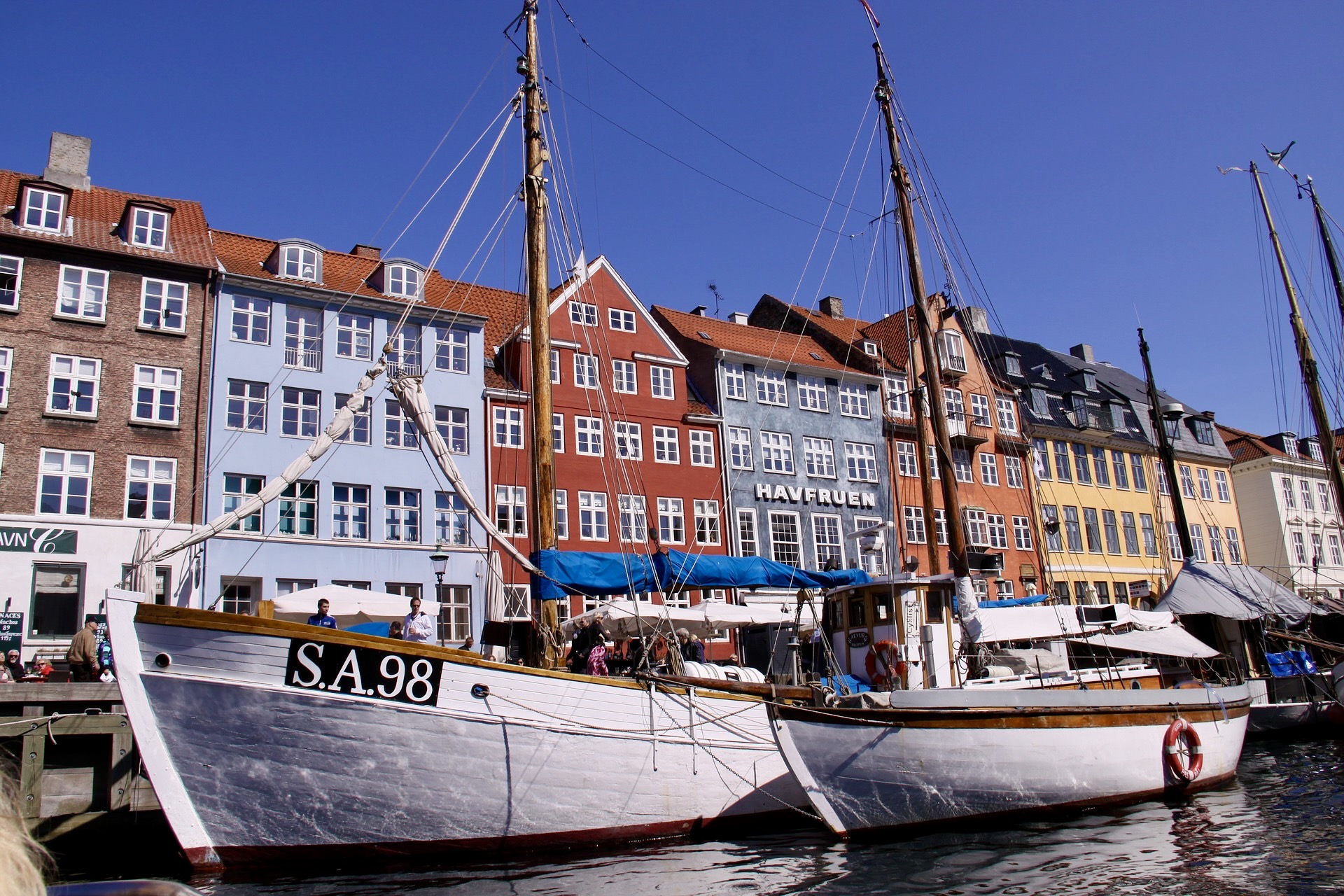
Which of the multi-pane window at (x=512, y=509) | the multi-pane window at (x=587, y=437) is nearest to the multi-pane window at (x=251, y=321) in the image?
the multi-pane window at (x=512, y=509)

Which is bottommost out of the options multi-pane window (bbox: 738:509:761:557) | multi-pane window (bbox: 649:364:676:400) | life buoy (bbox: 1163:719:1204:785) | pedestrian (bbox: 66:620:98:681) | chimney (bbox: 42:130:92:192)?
life buoy (bbox: 1163:719:1204:785)

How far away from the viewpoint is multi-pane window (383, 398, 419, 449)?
102 ft

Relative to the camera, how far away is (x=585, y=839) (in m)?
13.3

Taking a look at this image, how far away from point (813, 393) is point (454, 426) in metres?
16.4

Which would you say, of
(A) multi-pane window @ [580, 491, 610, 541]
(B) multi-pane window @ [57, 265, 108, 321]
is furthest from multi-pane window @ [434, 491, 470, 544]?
(B) multi-pane window @ [57, 265, 108, 321]

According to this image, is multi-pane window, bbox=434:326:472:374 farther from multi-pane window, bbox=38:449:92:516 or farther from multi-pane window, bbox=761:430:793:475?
multi-pane window, bbox=761:430:793:475

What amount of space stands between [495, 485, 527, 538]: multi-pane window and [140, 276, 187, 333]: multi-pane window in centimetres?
1062

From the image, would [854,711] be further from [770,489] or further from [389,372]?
[770,489]

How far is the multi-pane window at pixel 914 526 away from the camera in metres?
42.8

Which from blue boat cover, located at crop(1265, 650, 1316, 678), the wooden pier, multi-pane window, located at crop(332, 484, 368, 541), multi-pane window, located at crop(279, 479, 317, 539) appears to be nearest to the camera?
the wooden pier

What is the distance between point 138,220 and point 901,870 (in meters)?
28.3

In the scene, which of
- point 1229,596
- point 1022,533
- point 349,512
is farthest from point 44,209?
point 1022,533

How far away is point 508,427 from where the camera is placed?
33375 mm

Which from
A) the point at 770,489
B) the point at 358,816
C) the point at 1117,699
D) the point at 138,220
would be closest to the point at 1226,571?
the point at 770,489
